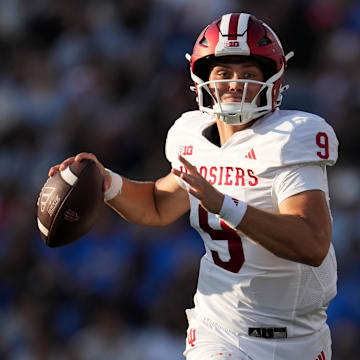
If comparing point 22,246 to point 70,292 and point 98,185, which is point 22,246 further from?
point 98,185

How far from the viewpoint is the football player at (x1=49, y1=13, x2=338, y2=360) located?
9.60ft

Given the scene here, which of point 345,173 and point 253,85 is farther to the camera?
point 345,173

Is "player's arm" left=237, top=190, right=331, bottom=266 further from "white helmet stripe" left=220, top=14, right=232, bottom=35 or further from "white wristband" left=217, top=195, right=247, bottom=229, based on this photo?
"white helmet stripe" left=220, top=14, right=232, bottom=35

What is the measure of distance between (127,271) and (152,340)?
0.51m

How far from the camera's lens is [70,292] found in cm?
575

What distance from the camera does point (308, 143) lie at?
293cm

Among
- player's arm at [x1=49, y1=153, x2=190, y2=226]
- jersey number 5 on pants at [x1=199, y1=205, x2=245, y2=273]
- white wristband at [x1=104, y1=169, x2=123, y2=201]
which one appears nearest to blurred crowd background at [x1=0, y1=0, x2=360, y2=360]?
player's arm at [x1=49, y1=153, x2=190, y2=226]

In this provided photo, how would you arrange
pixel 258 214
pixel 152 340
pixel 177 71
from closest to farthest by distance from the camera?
pixel 258 214 < pixel 152 340 < pixel 177 71

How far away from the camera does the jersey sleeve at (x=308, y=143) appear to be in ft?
9.54

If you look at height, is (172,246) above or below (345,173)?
below

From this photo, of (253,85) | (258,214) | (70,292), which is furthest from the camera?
(70,292)

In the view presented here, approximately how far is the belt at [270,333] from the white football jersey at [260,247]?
2 centimetres

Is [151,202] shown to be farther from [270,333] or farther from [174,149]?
[270,333]

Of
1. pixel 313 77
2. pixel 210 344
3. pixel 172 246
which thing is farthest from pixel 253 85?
pixel 313 77
